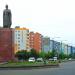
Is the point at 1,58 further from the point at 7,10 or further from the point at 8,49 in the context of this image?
the point at 7,10

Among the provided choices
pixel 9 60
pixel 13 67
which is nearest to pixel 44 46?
pixel 9 60

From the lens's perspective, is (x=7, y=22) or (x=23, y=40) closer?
(x=7, y=22)

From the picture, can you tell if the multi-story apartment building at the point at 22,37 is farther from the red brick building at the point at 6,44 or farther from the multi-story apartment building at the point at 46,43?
the red brick building at the point at 6,44

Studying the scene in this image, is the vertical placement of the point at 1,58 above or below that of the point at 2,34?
below

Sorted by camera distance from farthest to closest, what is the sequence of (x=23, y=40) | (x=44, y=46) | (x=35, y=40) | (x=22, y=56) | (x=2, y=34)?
(x=44, y=46)
(x=35, y=40)
(x=23, y=40)
(x=22, y=56)
(x=2, y=34)

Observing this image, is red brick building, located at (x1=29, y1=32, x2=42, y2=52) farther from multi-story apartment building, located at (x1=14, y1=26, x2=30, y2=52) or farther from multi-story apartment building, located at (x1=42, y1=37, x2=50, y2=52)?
multi-story apartment building, located at (x1=14, y1=26, x2=30, y2=52)

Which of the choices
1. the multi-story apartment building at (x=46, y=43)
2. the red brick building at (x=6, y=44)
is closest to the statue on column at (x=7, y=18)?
the red brick building at (x=6, y=44)

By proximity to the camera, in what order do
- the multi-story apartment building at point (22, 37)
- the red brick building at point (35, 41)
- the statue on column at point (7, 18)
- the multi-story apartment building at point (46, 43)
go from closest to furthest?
the statue on column at point (7, 18) < the multi-story apartment building at point (22, 37) < the red brick building at point (35, 41) < the multi-story apartment building at point (46, 43)

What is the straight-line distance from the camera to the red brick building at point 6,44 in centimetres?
5025

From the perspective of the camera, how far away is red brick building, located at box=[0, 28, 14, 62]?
165 ft

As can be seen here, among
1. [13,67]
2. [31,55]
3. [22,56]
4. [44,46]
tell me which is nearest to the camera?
[13,67]

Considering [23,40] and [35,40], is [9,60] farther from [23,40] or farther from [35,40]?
[35,40]

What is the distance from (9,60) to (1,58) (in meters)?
1.15

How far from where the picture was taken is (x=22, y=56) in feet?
312
